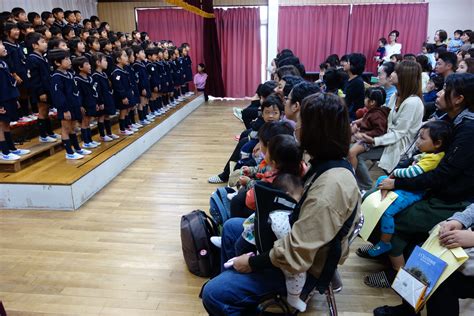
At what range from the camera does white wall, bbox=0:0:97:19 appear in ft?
18.6

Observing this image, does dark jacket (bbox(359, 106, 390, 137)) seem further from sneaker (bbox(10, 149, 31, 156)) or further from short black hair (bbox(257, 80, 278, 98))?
sneaker (bbox(10, 149, 31, 156))

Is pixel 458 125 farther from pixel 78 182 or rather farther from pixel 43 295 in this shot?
pixel 78 182

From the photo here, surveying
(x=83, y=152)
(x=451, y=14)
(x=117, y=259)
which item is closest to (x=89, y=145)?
(x=83, y=152)

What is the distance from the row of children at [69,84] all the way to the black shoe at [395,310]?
3.08 metres

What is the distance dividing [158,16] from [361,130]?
6.90m

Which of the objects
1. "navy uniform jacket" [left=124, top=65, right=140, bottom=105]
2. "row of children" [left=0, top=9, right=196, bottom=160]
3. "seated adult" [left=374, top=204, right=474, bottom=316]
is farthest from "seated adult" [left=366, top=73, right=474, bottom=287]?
"navy uniform jacket" [left=124, top=65, right=140, bottom=105]

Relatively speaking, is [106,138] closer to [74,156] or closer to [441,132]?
[74,156]

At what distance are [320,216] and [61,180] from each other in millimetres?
2557

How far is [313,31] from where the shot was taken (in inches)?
310

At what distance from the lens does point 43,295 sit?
193cm

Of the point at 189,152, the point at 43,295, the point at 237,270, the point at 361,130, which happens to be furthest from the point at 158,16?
the point at 237,270

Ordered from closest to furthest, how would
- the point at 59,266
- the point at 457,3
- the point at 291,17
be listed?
the point at 59,266 < the point at 457,3 < the point at 291,17

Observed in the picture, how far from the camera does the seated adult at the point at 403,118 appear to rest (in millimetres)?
2350

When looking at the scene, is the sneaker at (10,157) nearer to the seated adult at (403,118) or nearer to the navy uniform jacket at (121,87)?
the navy uniform jacket at (121,87)
